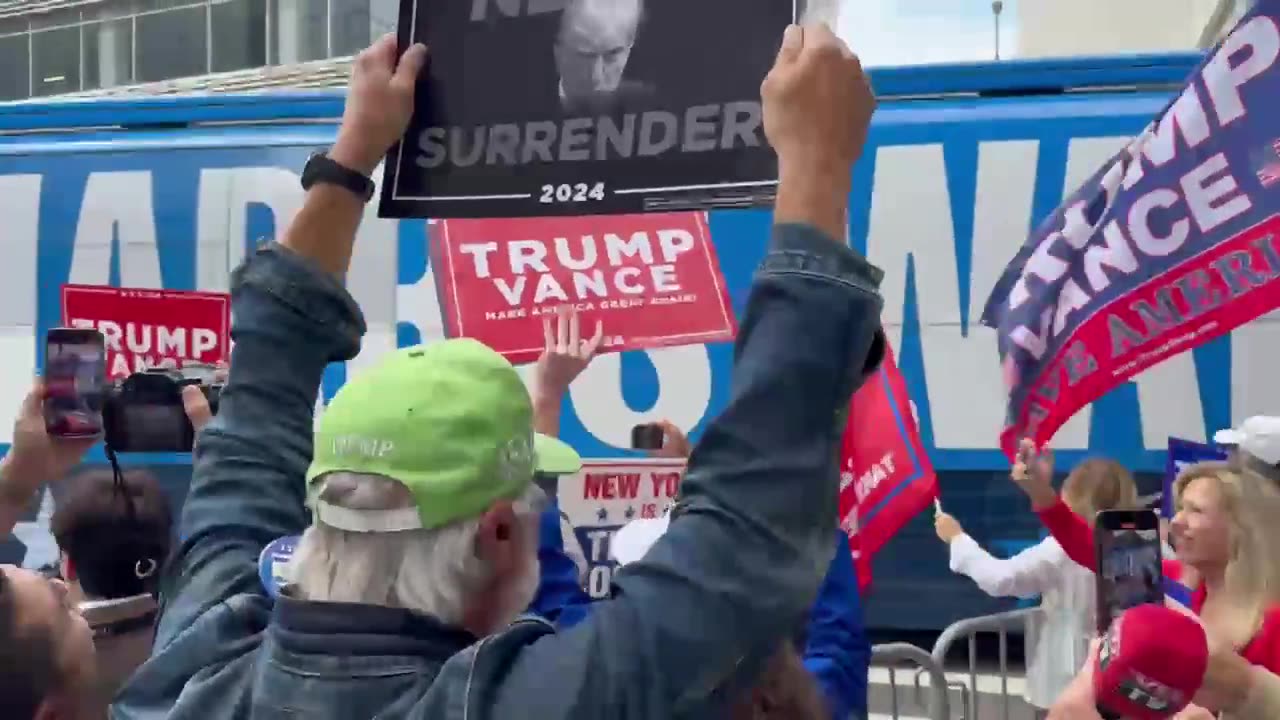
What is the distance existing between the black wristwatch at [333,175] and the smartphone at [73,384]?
56.3 inches

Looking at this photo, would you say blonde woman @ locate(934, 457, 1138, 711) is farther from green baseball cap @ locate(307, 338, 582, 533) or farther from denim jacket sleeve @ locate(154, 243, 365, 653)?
green baseball cap @ locate(307, 338, 582, 533)

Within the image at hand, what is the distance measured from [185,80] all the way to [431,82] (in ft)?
85.3

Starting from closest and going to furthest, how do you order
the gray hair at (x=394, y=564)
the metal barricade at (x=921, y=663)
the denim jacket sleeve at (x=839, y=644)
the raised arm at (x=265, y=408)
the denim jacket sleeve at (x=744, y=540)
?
1. the denim jacket sleeve at (x=744, y=540)
2. the gray hair at (x=394, y=564)
3. the raised arm at (x=265, y=408)
4. the denim jacket sleeve at (x=839, y=644)
5. the metal barricade at (x=921, y=663)

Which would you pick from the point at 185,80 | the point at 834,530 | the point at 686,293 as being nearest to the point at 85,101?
the point at 686,293

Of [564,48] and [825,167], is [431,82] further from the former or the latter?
[825,167]

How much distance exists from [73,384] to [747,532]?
88.9 inches

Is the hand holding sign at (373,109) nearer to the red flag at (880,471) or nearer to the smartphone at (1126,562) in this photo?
the smartphone at (1126,562)

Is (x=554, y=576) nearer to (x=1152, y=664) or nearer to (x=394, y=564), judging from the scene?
(x=394, y=564)

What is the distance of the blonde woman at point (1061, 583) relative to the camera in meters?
5.17

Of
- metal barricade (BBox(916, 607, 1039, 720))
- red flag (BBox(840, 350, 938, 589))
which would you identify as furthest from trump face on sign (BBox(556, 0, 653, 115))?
metal barricade (BBox(916, 607, 1039, 720))

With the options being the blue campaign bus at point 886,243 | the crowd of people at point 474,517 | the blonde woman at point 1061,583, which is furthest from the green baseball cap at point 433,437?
the blue campaign bus at point 886,243

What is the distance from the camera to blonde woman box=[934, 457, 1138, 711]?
17.0ft

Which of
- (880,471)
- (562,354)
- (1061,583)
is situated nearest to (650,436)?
(880,471)

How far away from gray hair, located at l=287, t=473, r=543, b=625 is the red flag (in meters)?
2.99
